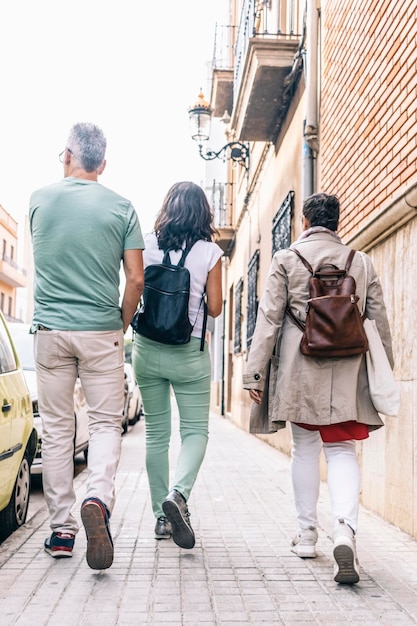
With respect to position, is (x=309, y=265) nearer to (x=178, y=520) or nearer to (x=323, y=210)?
(x=323, y=210)

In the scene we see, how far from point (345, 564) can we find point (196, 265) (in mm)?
1775

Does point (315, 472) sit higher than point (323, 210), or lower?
lower

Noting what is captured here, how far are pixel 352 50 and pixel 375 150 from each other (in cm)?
A: 143

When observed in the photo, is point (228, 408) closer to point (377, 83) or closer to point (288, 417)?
point (377, 83)

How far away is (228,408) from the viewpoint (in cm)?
2234

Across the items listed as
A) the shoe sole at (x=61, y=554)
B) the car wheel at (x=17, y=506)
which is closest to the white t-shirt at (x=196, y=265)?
the shoe sole at (x=61, y=554)

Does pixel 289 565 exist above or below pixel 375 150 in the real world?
below

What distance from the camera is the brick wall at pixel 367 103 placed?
5469 millimetres

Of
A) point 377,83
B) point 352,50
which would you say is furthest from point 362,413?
point 352,50

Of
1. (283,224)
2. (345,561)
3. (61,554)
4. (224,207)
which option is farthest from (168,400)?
(224,207)

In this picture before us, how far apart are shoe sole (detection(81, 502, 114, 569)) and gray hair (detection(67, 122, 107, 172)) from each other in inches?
71.1

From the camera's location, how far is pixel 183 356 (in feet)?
14.8

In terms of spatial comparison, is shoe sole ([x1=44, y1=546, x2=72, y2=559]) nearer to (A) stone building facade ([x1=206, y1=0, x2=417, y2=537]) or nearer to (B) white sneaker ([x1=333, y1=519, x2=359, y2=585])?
(B) white sneaker ([x1=333, y1=519, x2=359, y2=585])

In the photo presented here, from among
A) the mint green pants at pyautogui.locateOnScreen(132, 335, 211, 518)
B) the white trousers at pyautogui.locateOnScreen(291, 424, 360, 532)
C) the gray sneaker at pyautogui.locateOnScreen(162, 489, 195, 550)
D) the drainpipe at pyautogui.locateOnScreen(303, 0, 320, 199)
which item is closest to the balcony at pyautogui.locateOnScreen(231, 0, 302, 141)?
the drainpipe at pyautogui.locateOnScreen(303, 0, 320, 199)
